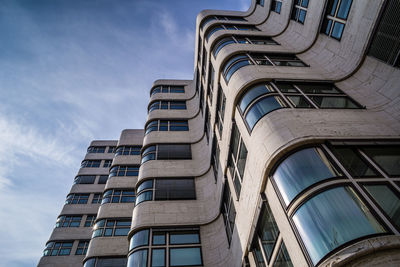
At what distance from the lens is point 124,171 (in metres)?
25.3

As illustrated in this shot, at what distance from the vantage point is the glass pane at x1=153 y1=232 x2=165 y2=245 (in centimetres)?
1400

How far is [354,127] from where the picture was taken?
8297 mm

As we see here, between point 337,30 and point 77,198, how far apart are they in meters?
32.2

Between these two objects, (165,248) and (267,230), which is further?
(165,248)

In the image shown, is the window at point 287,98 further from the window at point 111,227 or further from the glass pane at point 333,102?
the window at point 111,227

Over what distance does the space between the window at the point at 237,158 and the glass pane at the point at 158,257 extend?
5.29 meters

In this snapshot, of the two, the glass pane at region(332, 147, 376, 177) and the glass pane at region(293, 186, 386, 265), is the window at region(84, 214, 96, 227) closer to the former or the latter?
the glass pane at region(293, 186, 386, 265)

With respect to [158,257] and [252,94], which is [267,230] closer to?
[252,94]

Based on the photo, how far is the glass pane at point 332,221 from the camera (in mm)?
5301

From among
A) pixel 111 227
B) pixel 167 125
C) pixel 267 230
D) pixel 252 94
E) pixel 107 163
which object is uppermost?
pixel 107 163

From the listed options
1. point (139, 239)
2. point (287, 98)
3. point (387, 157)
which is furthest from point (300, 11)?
point (139, 239)

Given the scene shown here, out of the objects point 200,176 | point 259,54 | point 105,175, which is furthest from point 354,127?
point 105,175

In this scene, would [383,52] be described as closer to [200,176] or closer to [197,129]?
[200,176]

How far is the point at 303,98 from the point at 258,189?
180 inches
